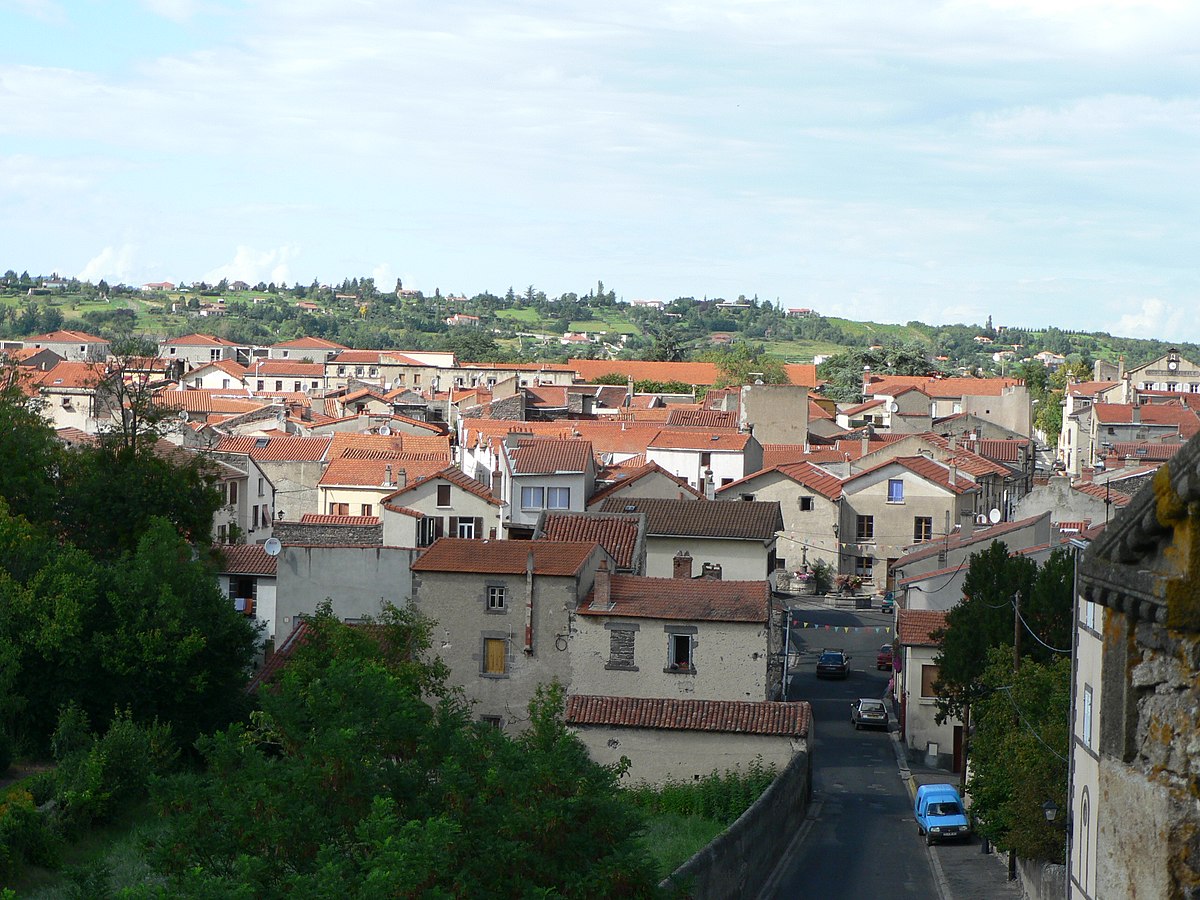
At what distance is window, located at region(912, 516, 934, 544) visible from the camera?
65.8 metres

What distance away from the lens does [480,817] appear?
20.6 meters

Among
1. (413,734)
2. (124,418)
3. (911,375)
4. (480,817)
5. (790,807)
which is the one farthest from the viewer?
(911,375)

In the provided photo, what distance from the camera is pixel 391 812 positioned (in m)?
19.7

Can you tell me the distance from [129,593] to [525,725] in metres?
10.7

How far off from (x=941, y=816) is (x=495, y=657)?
38.5 ft

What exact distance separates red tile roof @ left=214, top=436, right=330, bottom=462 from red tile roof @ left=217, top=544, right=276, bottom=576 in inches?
1079

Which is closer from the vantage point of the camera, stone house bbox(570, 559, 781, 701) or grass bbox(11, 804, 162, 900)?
grass bbox(11, 804, 162, 900)

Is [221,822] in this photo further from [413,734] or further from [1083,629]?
[1083,629]

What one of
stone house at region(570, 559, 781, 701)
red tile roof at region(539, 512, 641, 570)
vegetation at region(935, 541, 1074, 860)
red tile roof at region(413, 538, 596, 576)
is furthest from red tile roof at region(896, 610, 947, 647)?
red tile roof at region(413, 538, 596, 576)

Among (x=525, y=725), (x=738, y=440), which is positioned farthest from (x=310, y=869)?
(x=738, y=440)

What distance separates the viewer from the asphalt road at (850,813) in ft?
94.5

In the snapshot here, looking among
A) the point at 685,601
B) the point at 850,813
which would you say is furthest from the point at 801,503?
the point at 850,813

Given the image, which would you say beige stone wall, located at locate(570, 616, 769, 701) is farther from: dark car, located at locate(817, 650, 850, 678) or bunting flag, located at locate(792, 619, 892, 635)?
bunting flag, located at locate(792, 619, 892, 635)

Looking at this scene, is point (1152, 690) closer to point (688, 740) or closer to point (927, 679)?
point (688, 740)
